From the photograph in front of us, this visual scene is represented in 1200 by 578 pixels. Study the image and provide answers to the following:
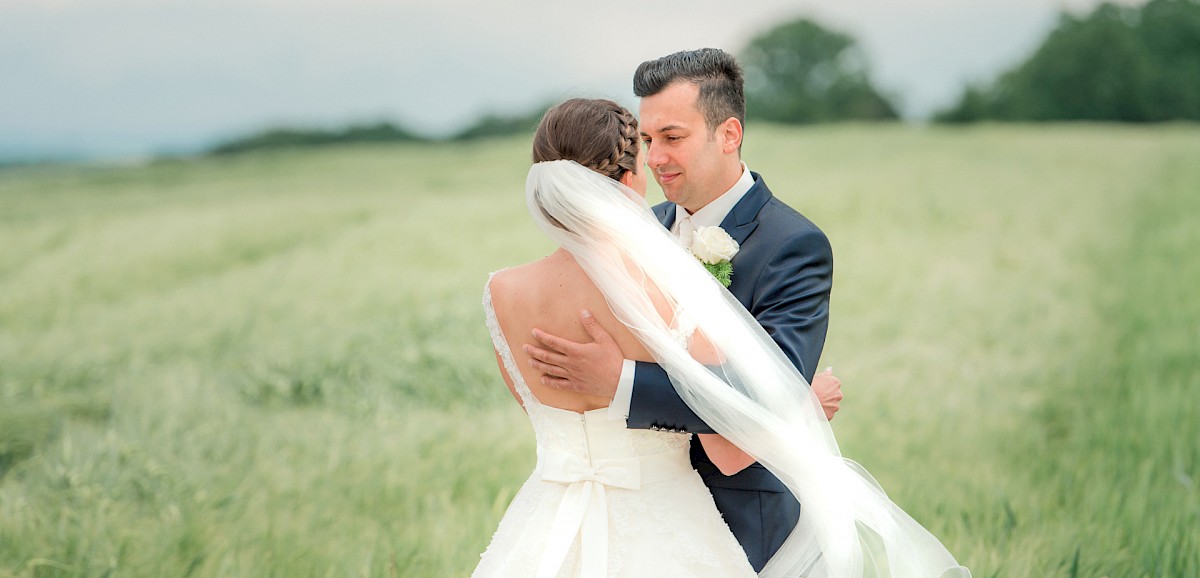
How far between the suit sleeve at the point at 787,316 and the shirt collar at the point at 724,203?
0.37 m

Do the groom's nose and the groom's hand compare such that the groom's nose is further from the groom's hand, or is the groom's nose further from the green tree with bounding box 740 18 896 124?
the green tree with bounding box 740 18 896 124

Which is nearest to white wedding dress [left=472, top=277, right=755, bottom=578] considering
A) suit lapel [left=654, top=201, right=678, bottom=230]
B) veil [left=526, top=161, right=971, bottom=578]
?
veil [left=526, top=161, right=971, bottom=578]

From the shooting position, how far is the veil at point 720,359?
290cm

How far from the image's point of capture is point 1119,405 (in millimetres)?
8430

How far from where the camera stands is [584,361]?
287 centimetres

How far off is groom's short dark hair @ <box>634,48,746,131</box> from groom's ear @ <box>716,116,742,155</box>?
21 millimetres

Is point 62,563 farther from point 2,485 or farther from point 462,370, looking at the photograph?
point 462,370

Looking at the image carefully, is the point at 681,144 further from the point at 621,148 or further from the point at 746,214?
the point at 621,148

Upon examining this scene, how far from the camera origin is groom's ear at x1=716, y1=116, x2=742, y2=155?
360cm

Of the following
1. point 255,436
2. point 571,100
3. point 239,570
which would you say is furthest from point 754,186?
point 255,436

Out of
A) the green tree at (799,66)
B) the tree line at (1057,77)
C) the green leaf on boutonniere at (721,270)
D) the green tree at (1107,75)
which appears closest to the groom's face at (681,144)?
the green leaf on boutonniere at (721,270)

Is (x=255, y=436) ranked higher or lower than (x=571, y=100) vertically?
lower

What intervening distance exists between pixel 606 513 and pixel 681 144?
1338 millimetres

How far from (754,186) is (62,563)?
382 cm
